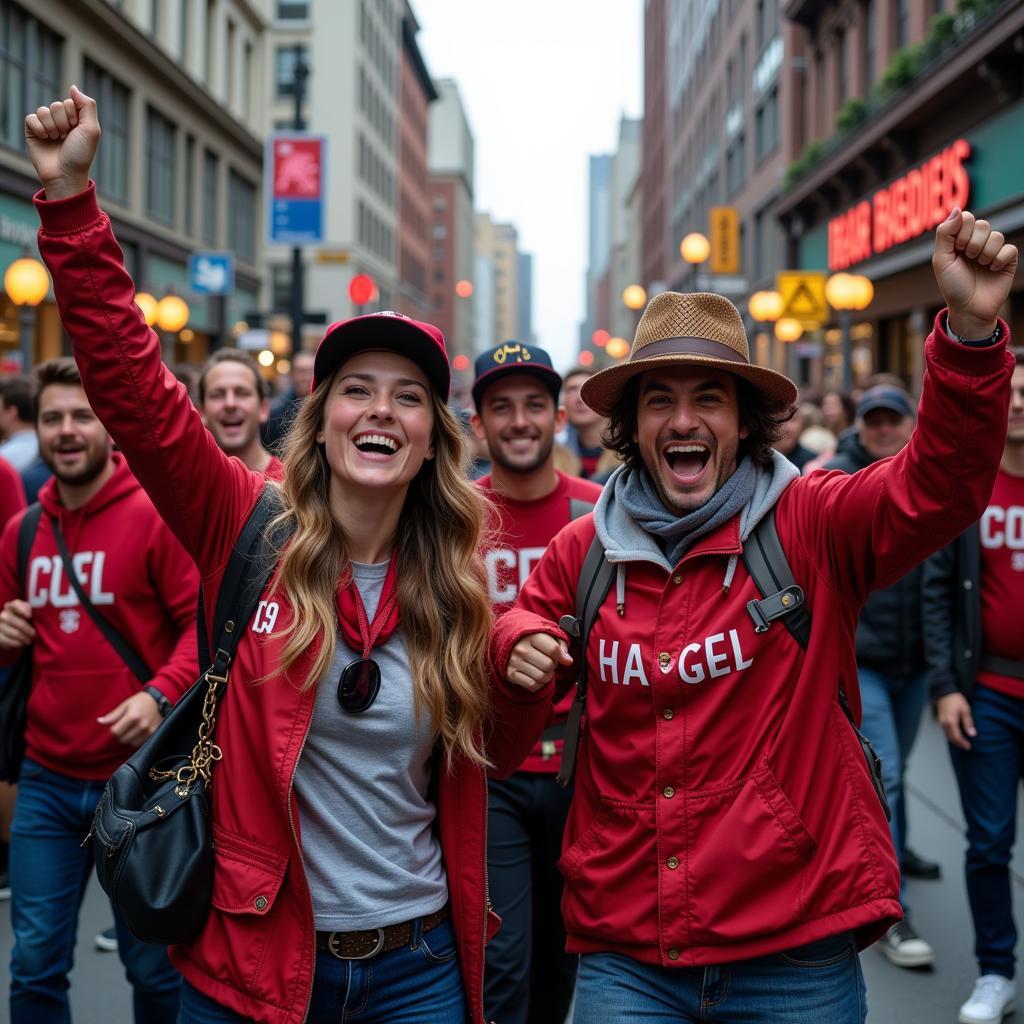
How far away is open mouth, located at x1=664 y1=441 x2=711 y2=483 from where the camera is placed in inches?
120

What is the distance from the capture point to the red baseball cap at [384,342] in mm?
2869

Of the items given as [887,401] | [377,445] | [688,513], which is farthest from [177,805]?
[887,401]

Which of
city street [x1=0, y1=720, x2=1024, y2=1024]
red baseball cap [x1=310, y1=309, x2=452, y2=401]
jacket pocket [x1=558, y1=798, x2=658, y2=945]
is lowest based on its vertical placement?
city street [x1=0, y1=720, x2=1024, y2=1024]

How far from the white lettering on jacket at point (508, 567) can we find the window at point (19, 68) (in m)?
20.0

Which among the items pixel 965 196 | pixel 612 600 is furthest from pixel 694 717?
pixel 965 196

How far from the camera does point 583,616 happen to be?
9.96ft

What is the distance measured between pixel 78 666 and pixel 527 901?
1.65 metres

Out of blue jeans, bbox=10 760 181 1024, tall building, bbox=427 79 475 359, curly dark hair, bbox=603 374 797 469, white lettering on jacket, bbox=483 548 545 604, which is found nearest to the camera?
curly dark hair, bbox=603 374 797 469

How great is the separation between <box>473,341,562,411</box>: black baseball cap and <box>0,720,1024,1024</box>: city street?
2.86 meters

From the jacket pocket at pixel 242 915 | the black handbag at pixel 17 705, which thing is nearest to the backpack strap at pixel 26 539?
the black handbag at pixel 17 705

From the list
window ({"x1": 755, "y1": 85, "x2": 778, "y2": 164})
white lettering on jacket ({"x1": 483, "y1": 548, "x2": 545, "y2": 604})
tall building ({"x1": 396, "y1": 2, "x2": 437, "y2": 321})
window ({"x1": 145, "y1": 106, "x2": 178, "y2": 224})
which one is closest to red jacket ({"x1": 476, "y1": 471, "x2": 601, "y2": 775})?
white lettering on jacket ({"x1": 483, "y1": 548, "x2": 545, "y2": 604})

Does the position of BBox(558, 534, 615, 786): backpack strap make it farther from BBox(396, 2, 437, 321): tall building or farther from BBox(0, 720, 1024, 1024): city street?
BBox(396, 2, 437, 321): tall building

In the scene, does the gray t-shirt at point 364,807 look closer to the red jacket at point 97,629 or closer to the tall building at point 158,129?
the red jacket at point 97,629

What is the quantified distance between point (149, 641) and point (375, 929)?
173 centimetres
